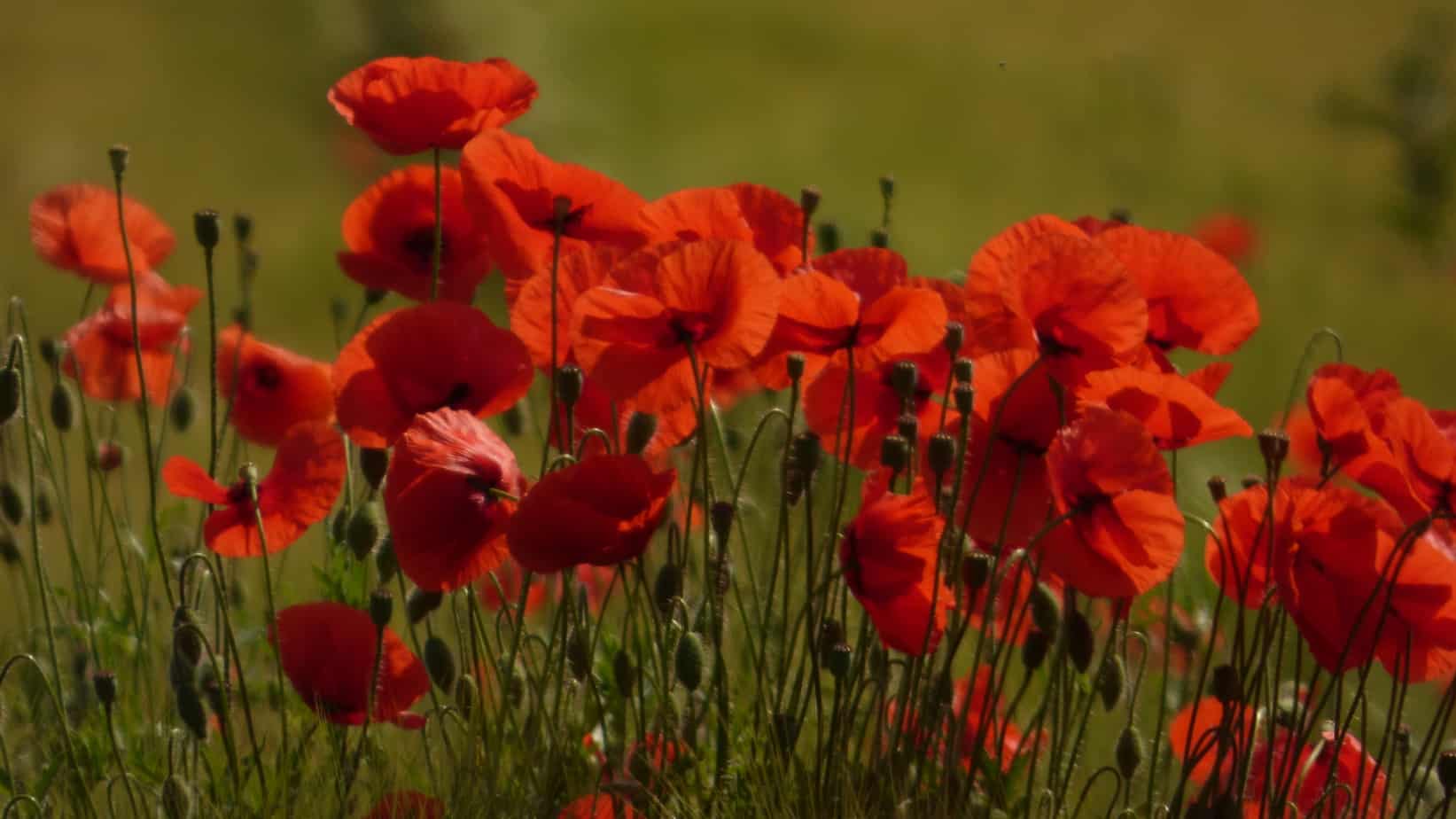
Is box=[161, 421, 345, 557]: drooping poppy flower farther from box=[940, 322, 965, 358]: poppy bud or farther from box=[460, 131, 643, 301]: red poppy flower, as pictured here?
box=[940, 322, 965, 358]: poppy bud

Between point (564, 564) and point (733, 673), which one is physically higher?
point (564, 564)

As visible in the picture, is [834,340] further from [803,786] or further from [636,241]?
[803,786]

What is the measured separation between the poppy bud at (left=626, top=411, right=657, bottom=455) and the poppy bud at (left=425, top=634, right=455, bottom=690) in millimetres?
220

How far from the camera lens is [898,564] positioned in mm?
1141

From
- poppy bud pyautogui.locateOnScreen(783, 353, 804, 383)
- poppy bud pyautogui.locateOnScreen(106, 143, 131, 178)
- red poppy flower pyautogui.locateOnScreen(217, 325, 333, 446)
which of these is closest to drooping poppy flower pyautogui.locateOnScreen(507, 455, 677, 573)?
poppy bud pyautogui.locateOnScreen(783, 353, 804, 383)

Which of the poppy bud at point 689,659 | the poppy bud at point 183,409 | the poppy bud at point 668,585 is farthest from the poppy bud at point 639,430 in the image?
the poppy bud at point 183,409

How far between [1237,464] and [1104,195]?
11.6 ft

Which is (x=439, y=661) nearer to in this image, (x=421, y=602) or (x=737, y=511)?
(x=421, y=602)

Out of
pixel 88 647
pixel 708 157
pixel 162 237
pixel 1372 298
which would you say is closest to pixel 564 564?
pixel 88 647

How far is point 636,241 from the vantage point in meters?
1.38

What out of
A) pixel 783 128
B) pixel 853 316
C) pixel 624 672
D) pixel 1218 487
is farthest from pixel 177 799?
pixel 783 128

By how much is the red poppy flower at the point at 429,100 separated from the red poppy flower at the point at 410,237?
0.41 feet

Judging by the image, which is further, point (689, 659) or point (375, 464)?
point (375, 464)

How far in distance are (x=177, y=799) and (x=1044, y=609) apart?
653mm
